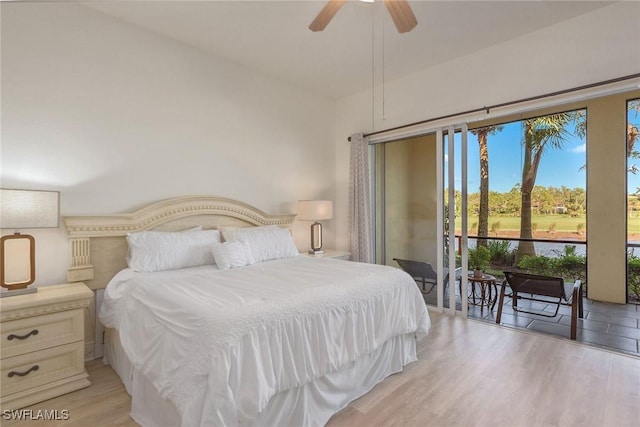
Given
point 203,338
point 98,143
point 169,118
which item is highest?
point 169,118

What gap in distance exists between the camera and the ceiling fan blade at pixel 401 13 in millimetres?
1944

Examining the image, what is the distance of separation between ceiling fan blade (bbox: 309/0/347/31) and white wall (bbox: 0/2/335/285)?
172 centimetres

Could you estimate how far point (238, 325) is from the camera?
1495 millimetres

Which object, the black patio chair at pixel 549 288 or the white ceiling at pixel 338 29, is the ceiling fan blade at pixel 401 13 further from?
the black patio chair at pixel 549 288

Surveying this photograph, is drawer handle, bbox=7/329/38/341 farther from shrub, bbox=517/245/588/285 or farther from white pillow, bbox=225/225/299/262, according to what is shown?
shrub, bbox=517/245/588/285

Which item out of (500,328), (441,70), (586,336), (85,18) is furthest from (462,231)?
(85,18)

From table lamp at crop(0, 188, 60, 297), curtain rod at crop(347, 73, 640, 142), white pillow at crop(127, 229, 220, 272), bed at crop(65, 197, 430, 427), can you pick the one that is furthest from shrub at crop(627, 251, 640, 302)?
table lamp at crop(0, 188, 60, 297)

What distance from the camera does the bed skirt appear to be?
1.66 metres

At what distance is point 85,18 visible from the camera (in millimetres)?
2672

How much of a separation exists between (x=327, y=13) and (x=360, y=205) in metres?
2.64

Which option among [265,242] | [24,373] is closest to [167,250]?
[265,242]

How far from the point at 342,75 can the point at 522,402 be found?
375 centimetres

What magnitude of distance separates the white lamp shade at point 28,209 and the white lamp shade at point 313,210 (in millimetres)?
2465

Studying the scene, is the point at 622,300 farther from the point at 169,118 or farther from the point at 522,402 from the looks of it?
the point at 169,118
